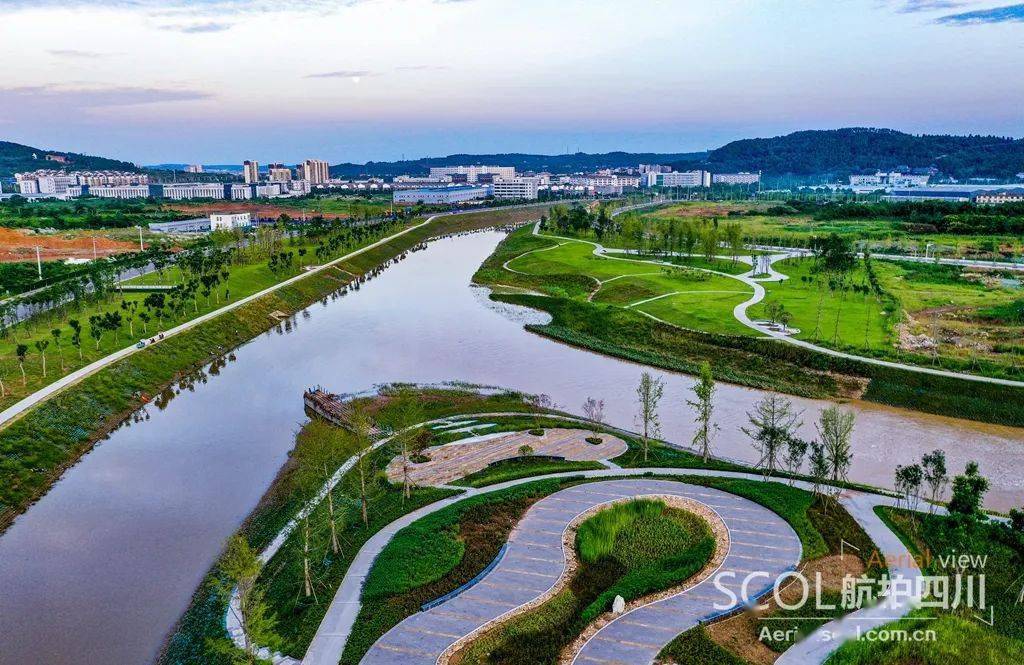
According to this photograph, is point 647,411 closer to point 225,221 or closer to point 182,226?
point 225,221

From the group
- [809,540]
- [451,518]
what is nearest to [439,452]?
[451,518]

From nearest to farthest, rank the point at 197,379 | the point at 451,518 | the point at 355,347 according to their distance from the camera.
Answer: the point at 451,518 < the point at 197,379 < the point at 355,347

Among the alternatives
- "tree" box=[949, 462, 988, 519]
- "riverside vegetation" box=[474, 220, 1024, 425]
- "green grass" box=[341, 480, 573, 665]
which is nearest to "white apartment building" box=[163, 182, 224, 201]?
"riverside vegetation" box=[474, 220, 1024, 425]

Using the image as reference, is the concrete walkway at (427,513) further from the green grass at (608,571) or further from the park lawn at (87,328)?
the park lawn at (87,328)

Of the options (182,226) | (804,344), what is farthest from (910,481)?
(182,226)

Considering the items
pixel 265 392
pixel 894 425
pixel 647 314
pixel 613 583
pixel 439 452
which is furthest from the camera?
pixel 647 314

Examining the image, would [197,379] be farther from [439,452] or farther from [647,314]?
[647,314]
